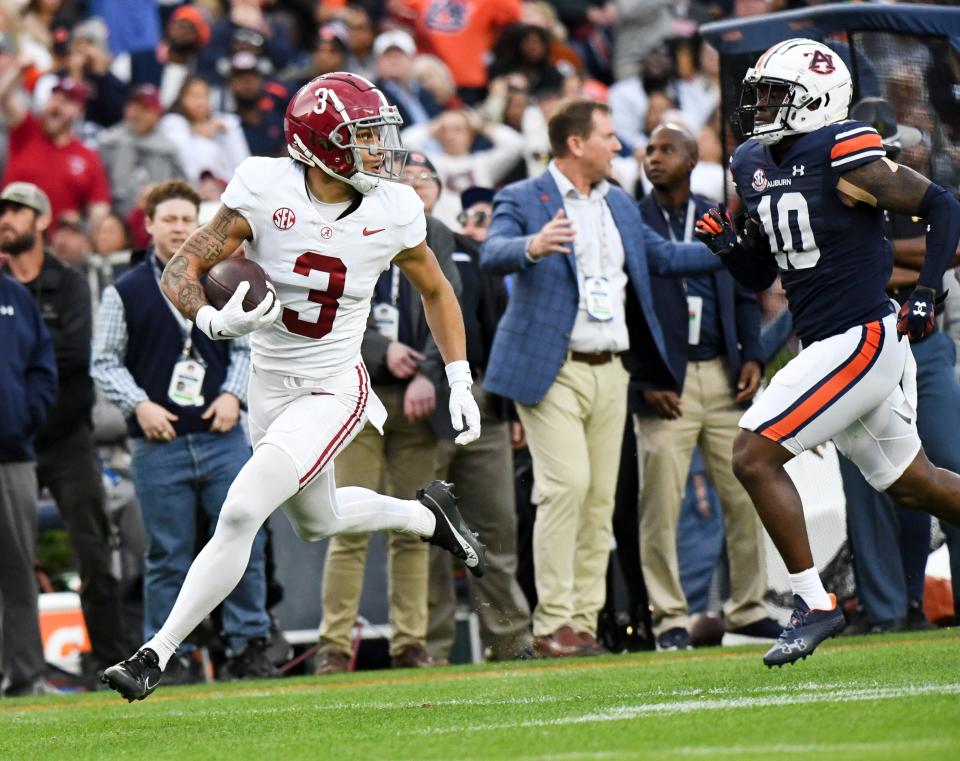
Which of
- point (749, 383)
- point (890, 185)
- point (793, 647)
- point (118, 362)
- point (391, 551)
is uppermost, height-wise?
point (890, 185)

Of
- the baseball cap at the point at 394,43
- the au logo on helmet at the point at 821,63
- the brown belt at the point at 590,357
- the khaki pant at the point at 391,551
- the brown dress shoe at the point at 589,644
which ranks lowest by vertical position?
the brown dress shoe at the point at 589,644

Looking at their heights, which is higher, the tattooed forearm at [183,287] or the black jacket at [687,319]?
the tattooed forearm at [183,287]

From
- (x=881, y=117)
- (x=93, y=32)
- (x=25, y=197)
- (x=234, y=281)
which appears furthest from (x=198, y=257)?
(x=93, y=32)

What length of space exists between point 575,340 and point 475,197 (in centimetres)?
195

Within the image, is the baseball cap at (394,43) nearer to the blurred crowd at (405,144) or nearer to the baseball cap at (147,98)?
the blurred crowd at (405,144)

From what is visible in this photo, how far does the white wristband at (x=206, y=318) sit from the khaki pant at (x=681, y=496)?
3.34 metres

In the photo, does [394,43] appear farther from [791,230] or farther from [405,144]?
[791,230]

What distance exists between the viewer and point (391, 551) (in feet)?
28.1

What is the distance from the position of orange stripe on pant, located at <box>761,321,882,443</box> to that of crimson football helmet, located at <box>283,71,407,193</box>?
62.9 inches

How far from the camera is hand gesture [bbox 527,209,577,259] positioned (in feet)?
25.7

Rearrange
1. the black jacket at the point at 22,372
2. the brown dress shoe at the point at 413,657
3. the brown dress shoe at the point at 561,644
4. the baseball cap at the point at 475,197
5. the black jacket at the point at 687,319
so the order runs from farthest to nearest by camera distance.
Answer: the baseball cap at the point at 475,197 → the black jacket at the point at 687,319 → the brown dress shoe at the point at 413,657 → the black jacket at the point at 22,372 → the brown dress shoe at the point at 561,644

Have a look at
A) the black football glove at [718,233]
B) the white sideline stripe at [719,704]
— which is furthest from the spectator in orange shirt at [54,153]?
the white sideline stripe at [719,704]

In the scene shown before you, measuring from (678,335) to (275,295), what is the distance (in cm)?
320

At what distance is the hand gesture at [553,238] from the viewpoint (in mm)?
7832
